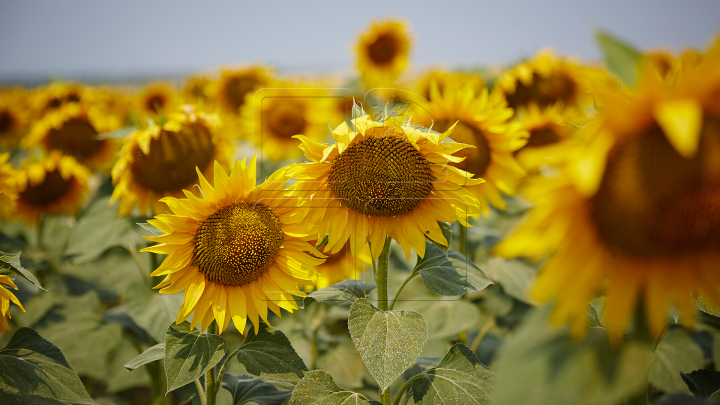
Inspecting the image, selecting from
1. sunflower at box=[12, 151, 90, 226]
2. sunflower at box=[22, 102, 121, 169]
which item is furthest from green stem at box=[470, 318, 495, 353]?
sunflower at box=[22, 102, 121, 169]

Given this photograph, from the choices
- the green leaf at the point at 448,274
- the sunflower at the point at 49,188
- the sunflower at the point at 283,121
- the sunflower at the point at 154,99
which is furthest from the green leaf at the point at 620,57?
the sunflower at the point at 154,99

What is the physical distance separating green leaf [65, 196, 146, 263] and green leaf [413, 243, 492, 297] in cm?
158

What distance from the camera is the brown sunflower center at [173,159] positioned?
211cm

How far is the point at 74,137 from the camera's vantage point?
352 centimetres

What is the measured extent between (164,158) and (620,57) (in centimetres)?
197

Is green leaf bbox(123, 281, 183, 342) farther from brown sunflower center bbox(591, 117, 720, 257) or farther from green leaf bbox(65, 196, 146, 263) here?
brown sunflower center bbox(591, 117, 720, 257)

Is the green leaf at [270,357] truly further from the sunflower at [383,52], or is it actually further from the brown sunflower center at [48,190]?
the sunflower at [383,52]

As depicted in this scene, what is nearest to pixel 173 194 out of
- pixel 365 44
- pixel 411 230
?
pixel 411 230

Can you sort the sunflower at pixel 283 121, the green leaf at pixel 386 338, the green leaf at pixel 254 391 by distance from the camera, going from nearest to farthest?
the green leaf at pixel 386 338
the green leaf at pixel 254 391
the sunflower at pixel 283 121

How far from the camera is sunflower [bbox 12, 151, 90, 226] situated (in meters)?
2.93

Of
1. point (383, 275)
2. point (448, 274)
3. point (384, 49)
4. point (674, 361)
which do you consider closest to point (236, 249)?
point (383, 275)

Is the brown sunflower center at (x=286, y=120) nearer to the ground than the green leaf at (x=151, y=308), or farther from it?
farther from it

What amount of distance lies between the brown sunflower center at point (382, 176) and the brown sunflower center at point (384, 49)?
13.9ft

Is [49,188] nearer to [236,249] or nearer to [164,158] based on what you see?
Answer: [164,158]
